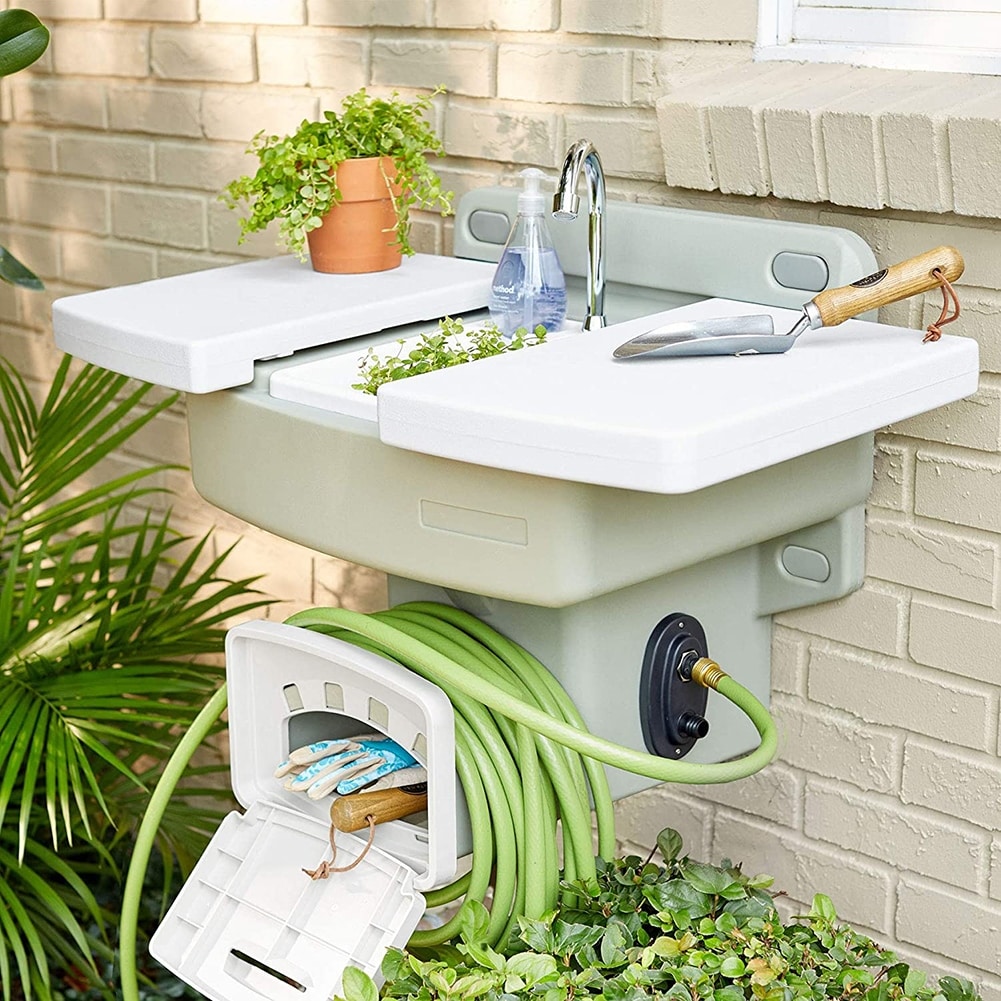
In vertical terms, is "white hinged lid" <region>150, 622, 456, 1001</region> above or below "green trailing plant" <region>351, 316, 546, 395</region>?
below

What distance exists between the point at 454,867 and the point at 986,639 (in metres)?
0.56

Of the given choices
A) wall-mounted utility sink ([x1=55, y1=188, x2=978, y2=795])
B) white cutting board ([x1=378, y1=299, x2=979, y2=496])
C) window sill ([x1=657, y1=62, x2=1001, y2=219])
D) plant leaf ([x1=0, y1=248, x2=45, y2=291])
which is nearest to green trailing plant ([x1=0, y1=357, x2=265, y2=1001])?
plant leaf ([x1=0, y1=248, x2=45, y2=291])

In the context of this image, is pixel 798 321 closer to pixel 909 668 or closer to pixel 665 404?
pixel 665 404

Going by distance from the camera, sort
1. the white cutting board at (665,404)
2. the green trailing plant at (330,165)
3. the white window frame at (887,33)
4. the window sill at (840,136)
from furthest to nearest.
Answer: the green trailing plant at (330,165)
the white window frame at (887,33)
the window sill at (840,136)
the white cutting board at (665,404)

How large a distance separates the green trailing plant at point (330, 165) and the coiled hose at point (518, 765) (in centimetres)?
45

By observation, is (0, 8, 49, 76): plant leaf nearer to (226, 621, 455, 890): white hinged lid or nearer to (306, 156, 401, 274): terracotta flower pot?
(306, 156, 401, 274): terracotta flower pot

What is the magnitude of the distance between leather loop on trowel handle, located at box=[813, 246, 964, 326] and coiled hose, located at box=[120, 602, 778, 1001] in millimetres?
353

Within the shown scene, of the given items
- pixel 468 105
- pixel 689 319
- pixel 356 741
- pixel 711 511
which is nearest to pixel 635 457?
pixel 711 511

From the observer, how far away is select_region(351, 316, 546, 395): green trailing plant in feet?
4.19

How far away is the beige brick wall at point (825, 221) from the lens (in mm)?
1377

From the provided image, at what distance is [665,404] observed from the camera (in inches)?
42.7

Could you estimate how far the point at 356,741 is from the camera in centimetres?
137

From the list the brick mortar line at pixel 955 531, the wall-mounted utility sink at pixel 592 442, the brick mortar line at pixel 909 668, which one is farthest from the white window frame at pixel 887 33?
the brick mortar line at pixel 909 668

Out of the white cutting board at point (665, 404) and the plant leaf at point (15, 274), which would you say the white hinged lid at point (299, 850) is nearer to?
the white cutting board at point (665, 404)
